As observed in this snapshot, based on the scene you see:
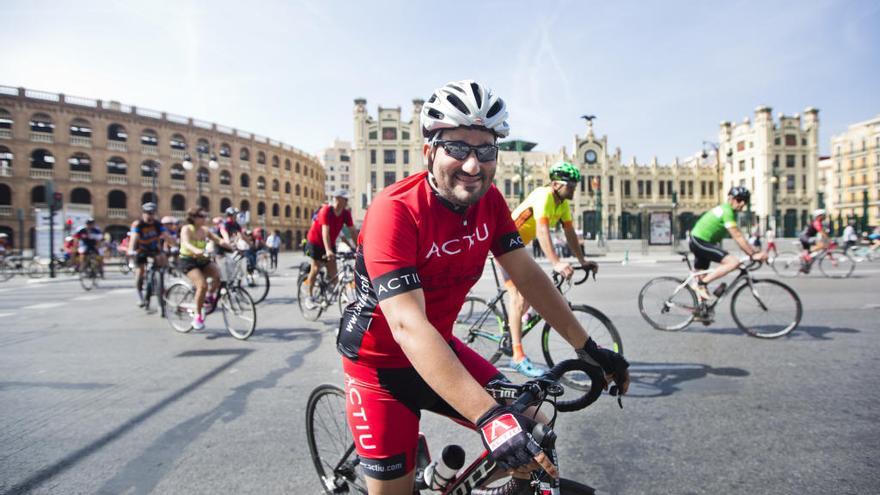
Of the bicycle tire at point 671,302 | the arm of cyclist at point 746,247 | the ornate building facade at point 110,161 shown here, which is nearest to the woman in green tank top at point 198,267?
the bicycle tire at point 671,302

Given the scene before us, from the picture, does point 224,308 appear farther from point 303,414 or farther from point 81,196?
point 81,196

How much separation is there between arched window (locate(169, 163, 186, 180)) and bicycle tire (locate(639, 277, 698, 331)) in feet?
168

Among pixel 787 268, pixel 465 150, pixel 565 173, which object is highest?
pixel 565 173

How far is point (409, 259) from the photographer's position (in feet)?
4.95

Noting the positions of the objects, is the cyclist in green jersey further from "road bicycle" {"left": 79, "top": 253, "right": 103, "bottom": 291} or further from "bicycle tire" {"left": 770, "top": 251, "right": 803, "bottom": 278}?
"road bicycle" {"left": 79, "top": 253, "right": 103, "bottom": 291}

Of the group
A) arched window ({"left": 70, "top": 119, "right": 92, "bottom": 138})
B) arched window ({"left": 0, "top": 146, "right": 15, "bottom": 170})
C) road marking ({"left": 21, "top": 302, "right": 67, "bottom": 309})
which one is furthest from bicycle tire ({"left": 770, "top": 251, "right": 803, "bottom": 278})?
arched window ({"left": 0, "top": 146, "right": 15, "bottom": 170})

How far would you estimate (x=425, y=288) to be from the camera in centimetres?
170

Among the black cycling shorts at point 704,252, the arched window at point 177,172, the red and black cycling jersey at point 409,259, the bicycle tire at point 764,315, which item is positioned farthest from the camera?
the arched window at point 177,172

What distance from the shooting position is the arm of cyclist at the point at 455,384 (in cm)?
111

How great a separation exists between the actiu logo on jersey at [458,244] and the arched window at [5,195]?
2135 inches

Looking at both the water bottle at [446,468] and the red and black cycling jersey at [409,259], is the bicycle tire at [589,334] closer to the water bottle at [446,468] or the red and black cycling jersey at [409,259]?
the water bottle at [446,468]

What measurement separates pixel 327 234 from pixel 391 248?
20.6 ft

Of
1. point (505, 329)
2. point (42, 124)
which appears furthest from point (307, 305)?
point (42, 124)

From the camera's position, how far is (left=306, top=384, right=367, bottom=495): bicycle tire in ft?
6.95
